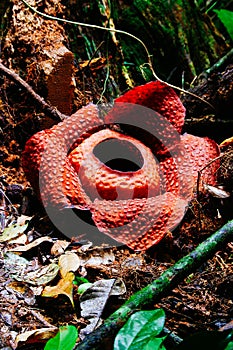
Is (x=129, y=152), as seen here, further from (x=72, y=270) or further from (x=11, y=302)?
(x=11, y=302)

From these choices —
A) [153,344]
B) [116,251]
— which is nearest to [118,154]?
[116,251]

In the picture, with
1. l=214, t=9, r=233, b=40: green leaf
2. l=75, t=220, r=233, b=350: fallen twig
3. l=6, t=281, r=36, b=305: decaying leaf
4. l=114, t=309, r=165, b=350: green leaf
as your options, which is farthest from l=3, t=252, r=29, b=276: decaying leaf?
l=214, t=9, r=233, b=40: green leaf

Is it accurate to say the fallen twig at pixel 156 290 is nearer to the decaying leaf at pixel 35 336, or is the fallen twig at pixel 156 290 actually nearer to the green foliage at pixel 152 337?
the green foliage at pixel 152 337

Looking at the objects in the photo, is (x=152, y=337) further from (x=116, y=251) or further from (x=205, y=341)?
(x=116, y=251)

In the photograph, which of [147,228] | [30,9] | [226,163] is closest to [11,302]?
[147,228]

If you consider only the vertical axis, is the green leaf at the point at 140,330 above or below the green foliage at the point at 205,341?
above

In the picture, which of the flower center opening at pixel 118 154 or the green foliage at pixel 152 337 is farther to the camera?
the flower center opening at pixel 118 154

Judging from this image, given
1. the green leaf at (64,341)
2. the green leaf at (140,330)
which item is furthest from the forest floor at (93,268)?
the green leaf at (140,330)
